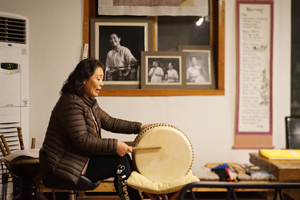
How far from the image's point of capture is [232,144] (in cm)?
356

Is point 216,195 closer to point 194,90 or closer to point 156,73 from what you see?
point 194,90

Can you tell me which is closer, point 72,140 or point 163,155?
point 72,140

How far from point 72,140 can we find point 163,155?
661mm

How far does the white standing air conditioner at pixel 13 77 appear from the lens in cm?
299

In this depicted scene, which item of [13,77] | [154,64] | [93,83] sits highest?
[154,64]

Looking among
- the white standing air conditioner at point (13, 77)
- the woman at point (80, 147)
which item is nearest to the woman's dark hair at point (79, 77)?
the woman at point (80, 147)

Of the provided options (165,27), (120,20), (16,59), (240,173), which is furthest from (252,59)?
(16,59)

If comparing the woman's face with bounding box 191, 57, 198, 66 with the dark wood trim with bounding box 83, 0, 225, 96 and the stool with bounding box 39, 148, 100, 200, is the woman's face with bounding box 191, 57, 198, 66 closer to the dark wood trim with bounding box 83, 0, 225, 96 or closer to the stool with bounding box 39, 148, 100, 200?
the dark wood trim with bounding box 83, 0, 225, 96

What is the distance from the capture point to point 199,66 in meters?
3.67

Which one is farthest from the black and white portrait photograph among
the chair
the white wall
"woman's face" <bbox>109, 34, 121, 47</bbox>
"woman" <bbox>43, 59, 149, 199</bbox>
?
"woman" <bbox>43, 59, 149, 199</bbox>

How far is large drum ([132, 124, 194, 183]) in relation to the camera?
2107 mm

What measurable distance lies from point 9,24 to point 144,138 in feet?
6.59

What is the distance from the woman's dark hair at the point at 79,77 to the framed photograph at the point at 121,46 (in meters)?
1.32

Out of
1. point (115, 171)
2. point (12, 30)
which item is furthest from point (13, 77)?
point (115, 171)
